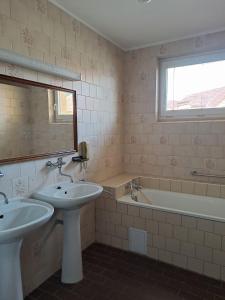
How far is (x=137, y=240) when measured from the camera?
239 cm

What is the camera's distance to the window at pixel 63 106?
206 cm

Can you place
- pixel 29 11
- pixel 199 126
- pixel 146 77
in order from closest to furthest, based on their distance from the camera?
pixel 29 11 → pixel 199 126 → pixel 146 77

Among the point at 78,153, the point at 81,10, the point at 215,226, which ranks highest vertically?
the point at 81,10

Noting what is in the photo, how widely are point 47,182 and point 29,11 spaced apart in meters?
1.41

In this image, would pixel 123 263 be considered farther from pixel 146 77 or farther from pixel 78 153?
pixel 146 77

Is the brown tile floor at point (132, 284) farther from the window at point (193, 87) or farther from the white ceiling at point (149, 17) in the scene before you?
the white ceiling at point (149, 17)

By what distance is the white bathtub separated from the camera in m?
2.47

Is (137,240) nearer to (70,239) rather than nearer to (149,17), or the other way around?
(70,239)

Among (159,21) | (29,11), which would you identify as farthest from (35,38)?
(159,21)

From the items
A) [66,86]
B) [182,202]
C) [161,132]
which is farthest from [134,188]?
[66,86]

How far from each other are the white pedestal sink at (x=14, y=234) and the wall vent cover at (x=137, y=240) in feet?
3.92

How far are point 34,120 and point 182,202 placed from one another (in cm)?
195

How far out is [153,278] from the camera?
2.04 meters

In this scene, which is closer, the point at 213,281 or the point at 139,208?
the point at 213,281
